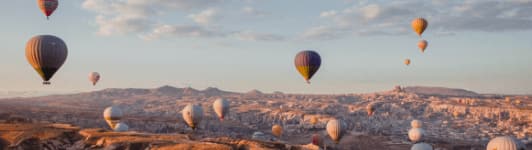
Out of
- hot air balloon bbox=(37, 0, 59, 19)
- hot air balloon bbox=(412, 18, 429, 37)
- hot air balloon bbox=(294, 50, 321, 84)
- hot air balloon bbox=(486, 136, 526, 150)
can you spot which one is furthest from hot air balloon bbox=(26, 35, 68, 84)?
hot air balloon bbox=(412, 18, 429, 37)

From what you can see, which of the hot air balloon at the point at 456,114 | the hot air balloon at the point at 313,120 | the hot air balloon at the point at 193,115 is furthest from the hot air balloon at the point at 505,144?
the hot air balloon at the point at 456,114

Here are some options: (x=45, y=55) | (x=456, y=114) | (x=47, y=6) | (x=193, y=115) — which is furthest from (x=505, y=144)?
(x=456, y=114)

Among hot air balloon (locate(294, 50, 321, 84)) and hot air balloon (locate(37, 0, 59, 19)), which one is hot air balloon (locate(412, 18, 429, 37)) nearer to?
hot air balloon (locate(294, 50, 321, 84))

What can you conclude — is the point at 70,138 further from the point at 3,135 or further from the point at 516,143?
the point at 516,143

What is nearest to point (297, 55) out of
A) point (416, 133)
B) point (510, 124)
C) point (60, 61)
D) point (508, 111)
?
point (60, 61)

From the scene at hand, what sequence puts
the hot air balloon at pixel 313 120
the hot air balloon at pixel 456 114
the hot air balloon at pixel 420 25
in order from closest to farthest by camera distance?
the hot air balloon at pixel 420 25, the hot air balloon at pixel 313 120, the hot air balloon at pixel 456 114

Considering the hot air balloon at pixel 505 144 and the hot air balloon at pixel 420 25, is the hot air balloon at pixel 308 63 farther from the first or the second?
the hot air balloon at pixel 420 25
